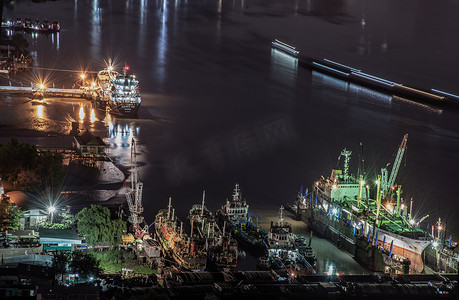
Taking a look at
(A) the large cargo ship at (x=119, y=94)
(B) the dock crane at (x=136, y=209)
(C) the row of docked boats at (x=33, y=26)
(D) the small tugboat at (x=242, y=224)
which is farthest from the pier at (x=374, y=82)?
(B) the dock crane at (x=136, y=209)

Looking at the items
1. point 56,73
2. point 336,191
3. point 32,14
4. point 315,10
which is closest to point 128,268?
point 336,191

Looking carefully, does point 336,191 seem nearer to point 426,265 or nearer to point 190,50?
point 426,265

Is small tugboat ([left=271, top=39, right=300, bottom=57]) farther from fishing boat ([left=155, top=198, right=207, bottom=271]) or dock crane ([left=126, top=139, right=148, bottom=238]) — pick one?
fishing boat ([left=155, top=198, right=207, bottom=271])

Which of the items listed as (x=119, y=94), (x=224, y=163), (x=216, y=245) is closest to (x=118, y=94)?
(x=119, y=94)

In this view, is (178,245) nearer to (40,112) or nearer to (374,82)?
(40,112)

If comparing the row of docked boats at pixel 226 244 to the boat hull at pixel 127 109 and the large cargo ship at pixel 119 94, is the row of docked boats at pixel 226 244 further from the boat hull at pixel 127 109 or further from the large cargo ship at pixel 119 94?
the large cargo ship at pixel 119 94

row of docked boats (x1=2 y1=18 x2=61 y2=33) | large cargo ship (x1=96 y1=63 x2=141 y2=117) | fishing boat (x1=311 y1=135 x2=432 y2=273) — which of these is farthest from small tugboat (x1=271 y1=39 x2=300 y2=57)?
fishing boat (x1=311 y1=135 x2=432 y2=273)
